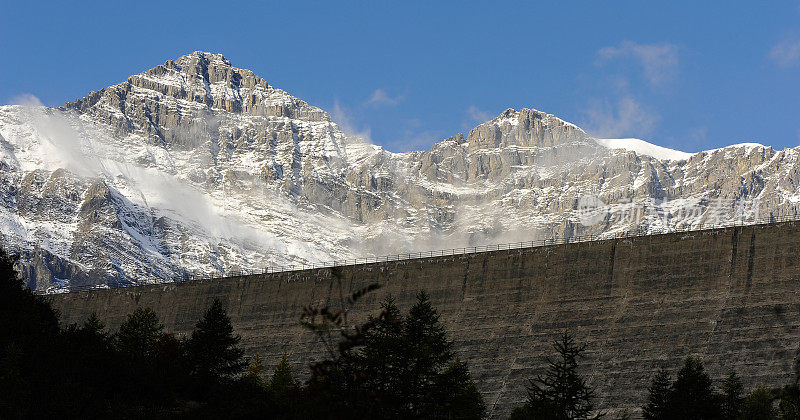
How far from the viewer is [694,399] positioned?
61438 mm

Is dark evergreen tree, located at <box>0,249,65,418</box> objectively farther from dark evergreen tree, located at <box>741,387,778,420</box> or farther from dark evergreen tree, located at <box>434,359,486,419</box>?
dark evergreen tree, located at <box>741,387,778,420</box>

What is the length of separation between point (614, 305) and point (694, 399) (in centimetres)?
2095

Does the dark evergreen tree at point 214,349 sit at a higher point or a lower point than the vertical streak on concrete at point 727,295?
lower

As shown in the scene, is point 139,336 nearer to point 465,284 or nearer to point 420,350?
point 465,284

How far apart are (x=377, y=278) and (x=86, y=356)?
44.5 meters

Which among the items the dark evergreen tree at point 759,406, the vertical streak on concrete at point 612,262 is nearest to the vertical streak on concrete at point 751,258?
the vertical streak on concrete at point 612,262

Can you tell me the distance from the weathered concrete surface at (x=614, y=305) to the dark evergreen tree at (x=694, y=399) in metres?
10.4

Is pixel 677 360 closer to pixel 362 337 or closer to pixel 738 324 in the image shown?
pixel 738 324

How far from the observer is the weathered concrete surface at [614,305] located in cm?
7481

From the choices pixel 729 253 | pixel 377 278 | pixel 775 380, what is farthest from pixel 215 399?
pixel 377 278

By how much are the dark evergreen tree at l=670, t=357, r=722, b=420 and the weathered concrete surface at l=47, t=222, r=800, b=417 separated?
409 inches

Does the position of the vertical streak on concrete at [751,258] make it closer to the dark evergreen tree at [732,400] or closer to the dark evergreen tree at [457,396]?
the dark evergreen tree at [732,400]

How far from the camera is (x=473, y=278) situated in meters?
91.6

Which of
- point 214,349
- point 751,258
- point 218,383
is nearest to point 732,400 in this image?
point 751,258
